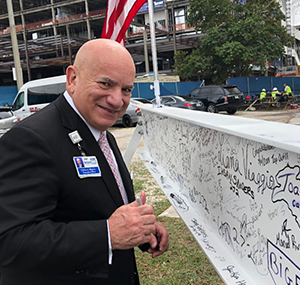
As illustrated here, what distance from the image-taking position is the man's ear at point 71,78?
1508 mm

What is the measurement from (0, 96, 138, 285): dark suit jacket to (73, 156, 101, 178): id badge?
0.02 metres

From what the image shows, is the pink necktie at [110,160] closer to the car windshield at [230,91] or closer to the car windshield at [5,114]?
the car windshield at [5,114]

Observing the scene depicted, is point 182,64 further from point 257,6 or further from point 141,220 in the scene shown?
point 141,220

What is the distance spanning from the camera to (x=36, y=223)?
119 cm

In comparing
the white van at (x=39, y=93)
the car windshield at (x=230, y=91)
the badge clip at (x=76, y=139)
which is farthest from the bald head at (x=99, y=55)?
the car windshield at (x=230, y=91)

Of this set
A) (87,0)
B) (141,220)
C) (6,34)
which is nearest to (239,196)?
(141,220)

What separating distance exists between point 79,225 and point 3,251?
0.88 feet

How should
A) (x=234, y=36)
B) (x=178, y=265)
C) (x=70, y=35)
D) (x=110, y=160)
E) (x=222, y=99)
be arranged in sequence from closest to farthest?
(x=110, y=160)
(x=178, y=265)
(x=222, y=99)
(x=234, y=36)
(x=70, y=35)

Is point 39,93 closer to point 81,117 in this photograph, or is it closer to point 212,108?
point 212,108

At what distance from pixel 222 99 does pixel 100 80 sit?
58.7 feet

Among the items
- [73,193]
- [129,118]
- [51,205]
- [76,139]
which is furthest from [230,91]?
[51,205]

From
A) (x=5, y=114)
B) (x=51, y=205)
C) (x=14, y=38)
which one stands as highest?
(x=14, y=38)

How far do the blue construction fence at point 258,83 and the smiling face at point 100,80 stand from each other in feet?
82.6

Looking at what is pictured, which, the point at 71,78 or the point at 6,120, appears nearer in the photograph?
the point at 71,78
